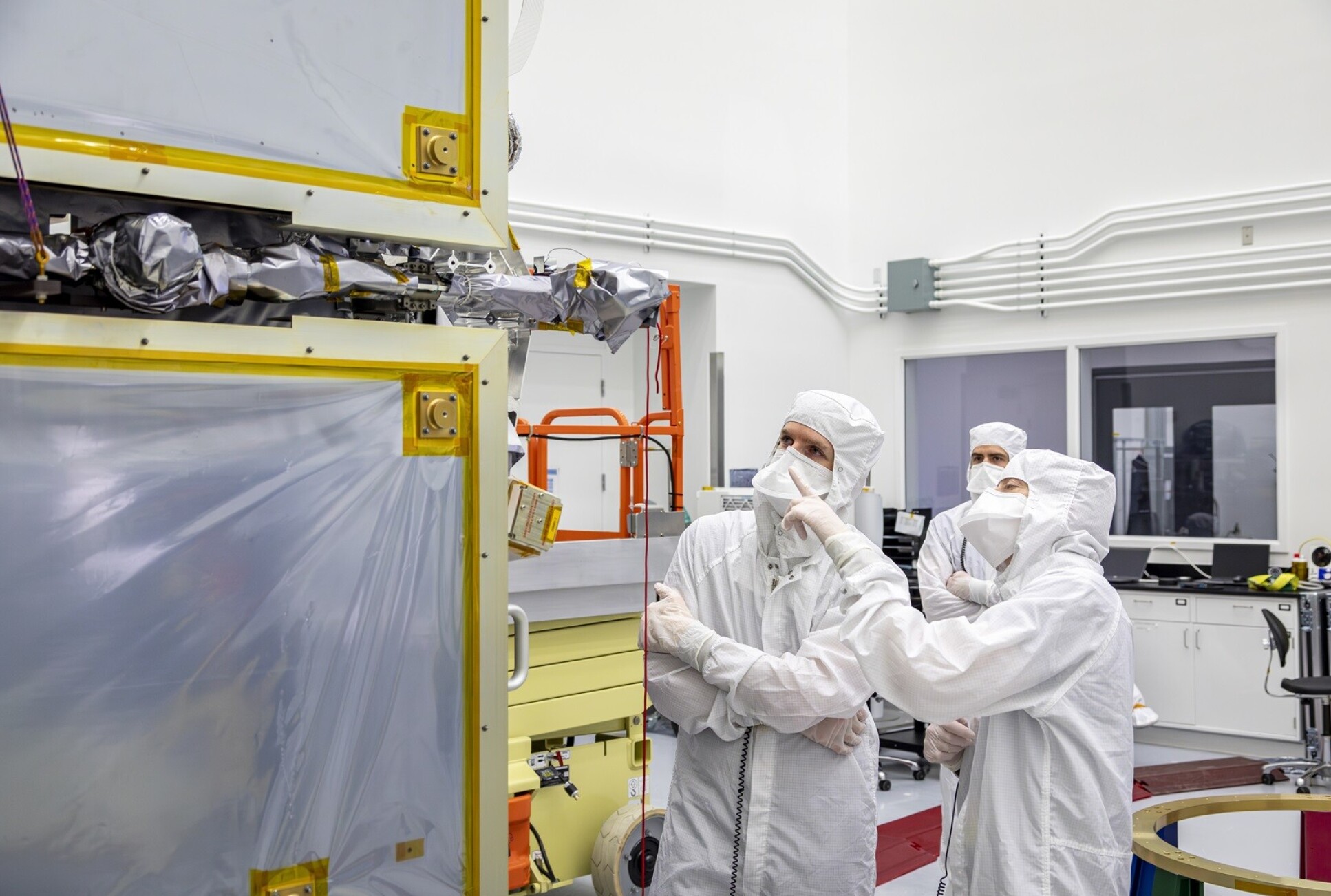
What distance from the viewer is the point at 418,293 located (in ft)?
4.55

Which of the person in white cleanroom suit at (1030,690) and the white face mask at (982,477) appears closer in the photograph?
the person in white cleanroom suit at (1030,690)

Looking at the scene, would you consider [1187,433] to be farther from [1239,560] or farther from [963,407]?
[963,407]

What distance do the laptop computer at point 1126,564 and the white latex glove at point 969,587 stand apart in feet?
7.80

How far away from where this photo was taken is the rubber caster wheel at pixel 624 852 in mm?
2963

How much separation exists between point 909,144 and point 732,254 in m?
1.57

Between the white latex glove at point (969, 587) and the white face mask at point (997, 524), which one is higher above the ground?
the white face mask at point (997, 524)

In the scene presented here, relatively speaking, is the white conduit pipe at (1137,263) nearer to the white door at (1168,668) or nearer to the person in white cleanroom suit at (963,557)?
the white door at (1168,668)

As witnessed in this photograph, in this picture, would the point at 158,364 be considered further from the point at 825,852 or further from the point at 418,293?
the point at 825,852

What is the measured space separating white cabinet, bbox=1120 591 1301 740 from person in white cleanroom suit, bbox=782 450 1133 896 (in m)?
3.96

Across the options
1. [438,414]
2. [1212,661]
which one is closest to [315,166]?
[438,414]

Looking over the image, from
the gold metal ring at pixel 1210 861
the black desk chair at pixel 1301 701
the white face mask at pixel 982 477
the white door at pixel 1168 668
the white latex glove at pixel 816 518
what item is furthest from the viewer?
the white door at pixel 1168 668

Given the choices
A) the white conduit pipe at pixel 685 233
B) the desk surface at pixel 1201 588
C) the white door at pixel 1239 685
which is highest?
the white conduit pipe at pixel 685 233

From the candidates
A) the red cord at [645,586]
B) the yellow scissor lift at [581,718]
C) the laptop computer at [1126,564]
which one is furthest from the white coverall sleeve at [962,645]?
the laptop computer at [1126,564]

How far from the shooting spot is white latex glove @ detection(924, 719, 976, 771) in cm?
198
